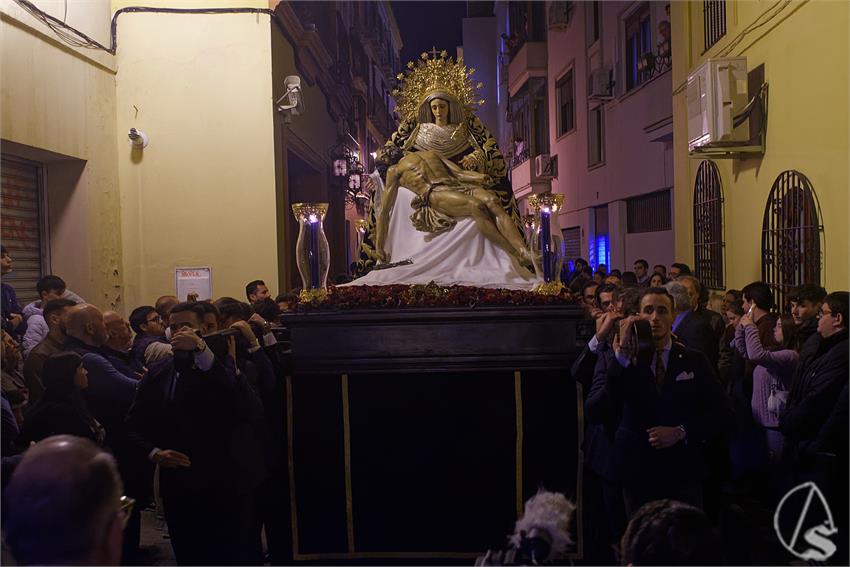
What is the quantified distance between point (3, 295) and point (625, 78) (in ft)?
34.5

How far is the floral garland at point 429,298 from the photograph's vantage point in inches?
187

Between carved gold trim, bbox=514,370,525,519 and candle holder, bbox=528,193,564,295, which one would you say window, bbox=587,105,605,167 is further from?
carved gold trim, bbox=514,370,525,519

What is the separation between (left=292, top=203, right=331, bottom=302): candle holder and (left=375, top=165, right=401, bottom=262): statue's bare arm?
619 mm

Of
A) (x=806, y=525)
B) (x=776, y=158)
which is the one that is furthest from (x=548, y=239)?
(x=776, y=158)

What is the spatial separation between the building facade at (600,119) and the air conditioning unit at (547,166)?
25 mm

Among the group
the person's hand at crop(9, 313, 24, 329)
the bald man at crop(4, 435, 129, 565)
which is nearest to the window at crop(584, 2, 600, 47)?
the person's hand at crop(9, 313, 24, 329)

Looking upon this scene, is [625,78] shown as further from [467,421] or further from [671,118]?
[467,421]

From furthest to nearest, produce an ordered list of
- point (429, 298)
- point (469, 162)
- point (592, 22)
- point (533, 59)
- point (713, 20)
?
point (533, 59) < point (592, 22) < point (713, 20) < point (469, 162) < point (429, 298)

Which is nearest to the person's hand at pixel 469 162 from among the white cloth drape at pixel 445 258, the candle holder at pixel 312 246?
the white cloth drape at pixel 445 258

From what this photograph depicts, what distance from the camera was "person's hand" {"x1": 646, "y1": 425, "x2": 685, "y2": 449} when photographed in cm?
362

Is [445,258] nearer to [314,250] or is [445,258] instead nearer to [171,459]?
[314,250]

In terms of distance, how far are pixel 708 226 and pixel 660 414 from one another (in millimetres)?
6580

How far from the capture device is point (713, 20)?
9.47 m

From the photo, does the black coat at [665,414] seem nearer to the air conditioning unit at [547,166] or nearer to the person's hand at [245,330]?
the person's hand at [245,330]
